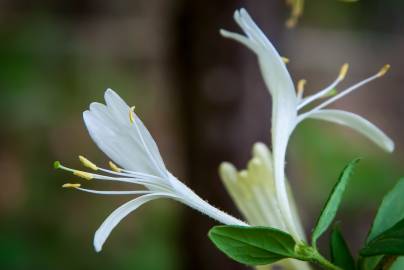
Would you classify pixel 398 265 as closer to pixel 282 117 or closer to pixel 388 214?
pixel 388 214

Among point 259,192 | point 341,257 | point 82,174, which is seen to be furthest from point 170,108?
point 341,257

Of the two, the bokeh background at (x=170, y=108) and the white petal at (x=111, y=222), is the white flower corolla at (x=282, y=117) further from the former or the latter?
the bokeh background at (x=170, y=108)

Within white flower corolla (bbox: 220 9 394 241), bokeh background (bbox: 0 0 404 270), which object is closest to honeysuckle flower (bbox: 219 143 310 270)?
white flower corolla (bbox: 220 9 394 241)

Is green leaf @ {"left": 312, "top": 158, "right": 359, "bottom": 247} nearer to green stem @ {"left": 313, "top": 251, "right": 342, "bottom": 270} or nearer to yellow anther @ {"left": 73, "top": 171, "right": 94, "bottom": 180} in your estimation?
green stem @ {"left": 313, "top": 251, "right": 342, "bottom": 270}

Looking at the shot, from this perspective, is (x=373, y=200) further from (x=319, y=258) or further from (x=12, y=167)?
(x=319, y=258)

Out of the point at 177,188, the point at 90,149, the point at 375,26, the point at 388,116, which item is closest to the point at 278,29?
the point at 177,188
